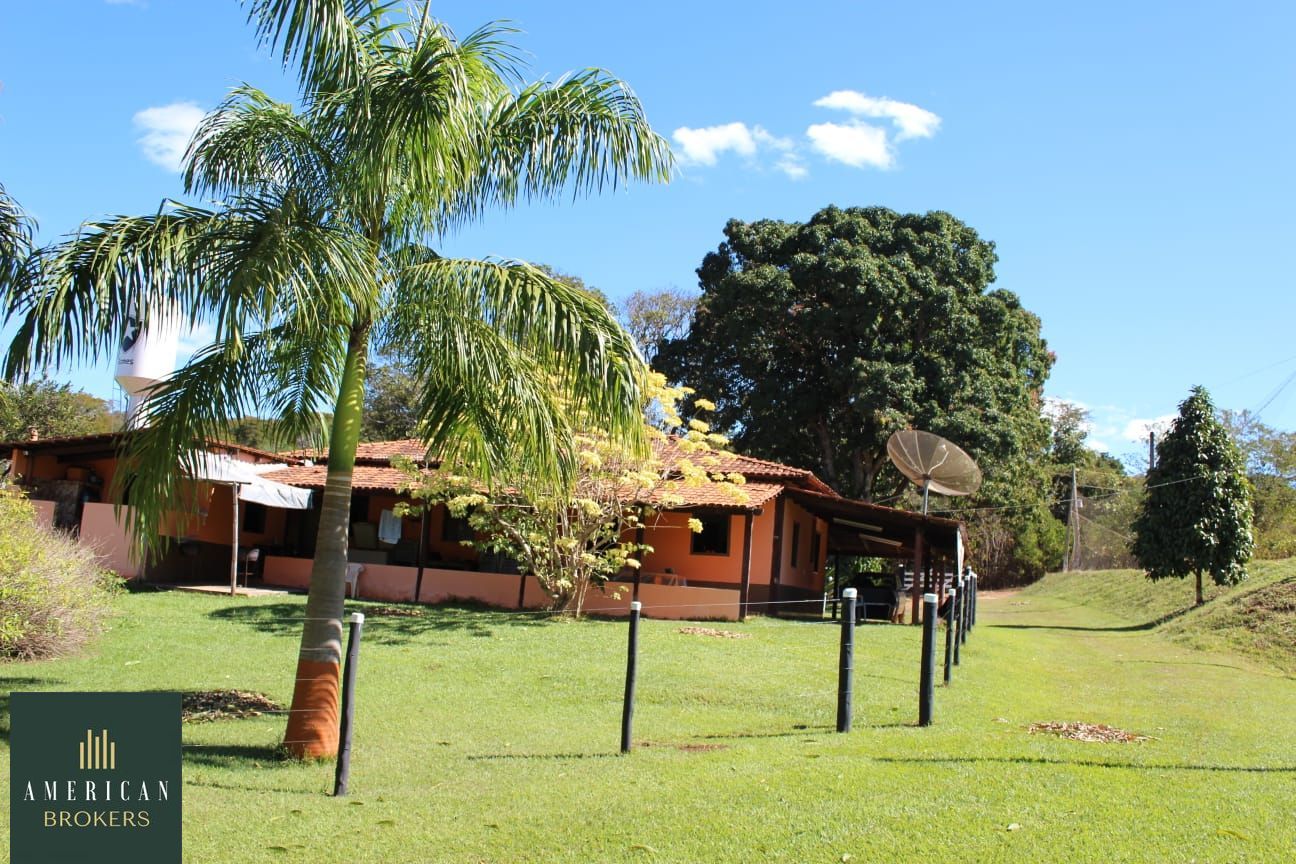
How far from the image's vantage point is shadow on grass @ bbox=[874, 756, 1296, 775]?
7.18 m

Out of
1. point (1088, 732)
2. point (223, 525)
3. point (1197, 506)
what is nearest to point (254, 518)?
point (223, 525)

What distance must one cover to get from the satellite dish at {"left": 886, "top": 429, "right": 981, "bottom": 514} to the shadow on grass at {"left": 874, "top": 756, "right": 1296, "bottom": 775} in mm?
15232

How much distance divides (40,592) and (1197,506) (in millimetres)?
23688

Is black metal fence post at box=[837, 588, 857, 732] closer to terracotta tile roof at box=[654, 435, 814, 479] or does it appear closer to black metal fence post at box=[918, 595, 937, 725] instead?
black metal fence post at box=[918, 595, 937, 725]

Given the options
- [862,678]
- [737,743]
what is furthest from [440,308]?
[862,678]

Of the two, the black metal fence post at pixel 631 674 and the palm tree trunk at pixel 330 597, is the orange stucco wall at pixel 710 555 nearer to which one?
the palm tree trunk at pixel 330 597

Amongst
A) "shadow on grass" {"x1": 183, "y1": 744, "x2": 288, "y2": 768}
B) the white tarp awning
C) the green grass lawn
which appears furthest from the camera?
the white tarp awning

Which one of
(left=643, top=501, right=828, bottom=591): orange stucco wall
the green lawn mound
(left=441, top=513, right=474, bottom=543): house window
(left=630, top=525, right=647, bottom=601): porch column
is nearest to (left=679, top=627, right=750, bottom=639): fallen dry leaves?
(left=630, top=525, right=647, bottom=601): porch column

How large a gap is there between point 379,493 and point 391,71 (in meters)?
16.5

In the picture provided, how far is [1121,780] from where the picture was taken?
6.70 meters

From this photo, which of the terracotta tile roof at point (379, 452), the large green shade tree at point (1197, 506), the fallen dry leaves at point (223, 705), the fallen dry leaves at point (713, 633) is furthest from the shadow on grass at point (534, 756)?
the large green shade tree at point (1197, 506)

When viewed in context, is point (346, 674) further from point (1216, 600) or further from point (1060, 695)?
point (1216, 600)

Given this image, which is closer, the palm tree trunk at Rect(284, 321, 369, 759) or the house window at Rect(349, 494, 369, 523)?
the palm tree trunk at Rect(284, 321, 369, 759)

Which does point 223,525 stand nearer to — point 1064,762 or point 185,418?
point 185,418
